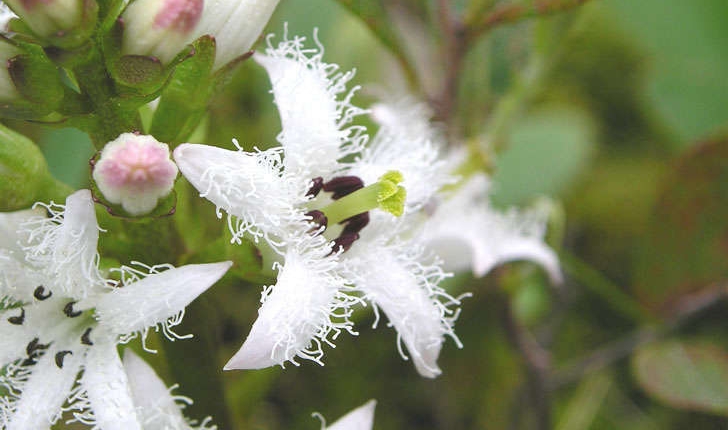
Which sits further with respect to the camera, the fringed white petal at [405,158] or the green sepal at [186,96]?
the fringed white petal at [405,158]

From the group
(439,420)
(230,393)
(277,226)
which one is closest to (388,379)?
(439,420)

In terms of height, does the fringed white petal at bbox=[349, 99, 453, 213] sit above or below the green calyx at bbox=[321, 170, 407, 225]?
below

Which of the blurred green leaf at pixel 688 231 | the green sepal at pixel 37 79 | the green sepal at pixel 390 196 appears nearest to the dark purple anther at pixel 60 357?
the green sepal at pixel 37 79

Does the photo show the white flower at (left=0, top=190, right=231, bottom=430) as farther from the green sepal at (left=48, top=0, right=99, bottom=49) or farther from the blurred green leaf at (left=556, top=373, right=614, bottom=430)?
the blurred green leaf at (left=556, top=373, right=614, bottom=430)

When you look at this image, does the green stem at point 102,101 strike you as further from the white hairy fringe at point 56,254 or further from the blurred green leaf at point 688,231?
the blurred green leaf at point 688,231

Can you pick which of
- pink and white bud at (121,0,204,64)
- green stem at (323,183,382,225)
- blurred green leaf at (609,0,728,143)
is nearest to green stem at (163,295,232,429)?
green stem at (323,183,382,225)
